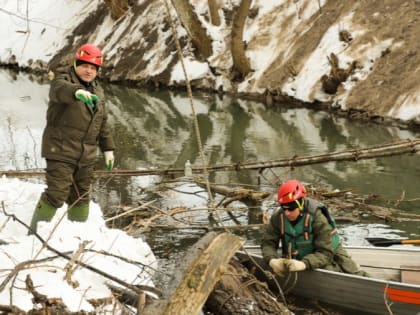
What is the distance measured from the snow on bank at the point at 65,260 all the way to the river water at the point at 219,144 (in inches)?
52.7

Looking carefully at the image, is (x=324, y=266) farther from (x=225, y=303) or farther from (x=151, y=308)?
(x=151, y=308)

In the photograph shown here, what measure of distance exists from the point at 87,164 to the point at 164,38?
2091 centimetres

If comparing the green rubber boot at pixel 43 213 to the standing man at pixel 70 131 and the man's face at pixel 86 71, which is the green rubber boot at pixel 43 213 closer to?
the standing man at pixel 70 131

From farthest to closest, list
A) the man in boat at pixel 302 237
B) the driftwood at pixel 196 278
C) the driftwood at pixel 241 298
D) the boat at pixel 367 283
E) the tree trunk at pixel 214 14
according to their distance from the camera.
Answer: the tree trunk at pixel 214 14, the man in boat at pixel 302 237, the boat at pixel 367 283, the driftwood at pixel 241 298, the driftwood at pixel 196 278

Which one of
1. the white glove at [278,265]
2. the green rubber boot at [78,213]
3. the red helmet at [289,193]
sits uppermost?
the red helmet at [289,193]

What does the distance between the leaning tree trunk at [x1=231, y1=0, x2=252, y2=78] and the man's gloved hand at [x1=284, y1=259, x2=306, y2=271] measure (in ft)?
51.8

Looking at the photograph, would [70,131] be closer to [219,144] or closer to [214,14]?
[219,144]

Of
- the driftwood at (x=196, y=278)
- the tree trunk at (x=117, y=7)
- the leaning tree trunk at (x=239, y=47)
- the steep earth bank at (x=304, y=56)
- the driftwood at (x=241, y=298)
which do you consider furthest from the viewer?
the tree trunk at (x=117, y=7)

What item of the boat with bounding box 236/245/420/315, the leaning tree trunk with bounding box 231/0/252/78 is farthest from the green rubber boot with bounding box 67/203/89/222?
the leaning tree trunk with bounding box 231/0/252/78

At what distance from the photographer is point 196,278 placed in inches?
148

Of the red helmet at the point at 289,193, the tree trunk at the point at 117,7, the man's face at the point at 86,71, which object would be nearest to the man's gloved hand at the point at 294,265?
the red helmet at the point at 289,193

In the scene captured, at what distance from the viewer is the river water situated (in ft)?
31.7

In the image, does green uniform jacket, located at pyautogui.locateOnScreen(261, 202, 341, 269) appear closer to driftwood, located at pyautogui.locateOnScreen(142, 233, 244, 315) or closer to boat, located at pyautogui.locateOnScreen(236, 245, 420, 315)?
boat, located at pyautogui.locateOnScreen(236, 245, 420, 315)

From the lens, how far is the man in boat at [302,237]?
19.2ft
